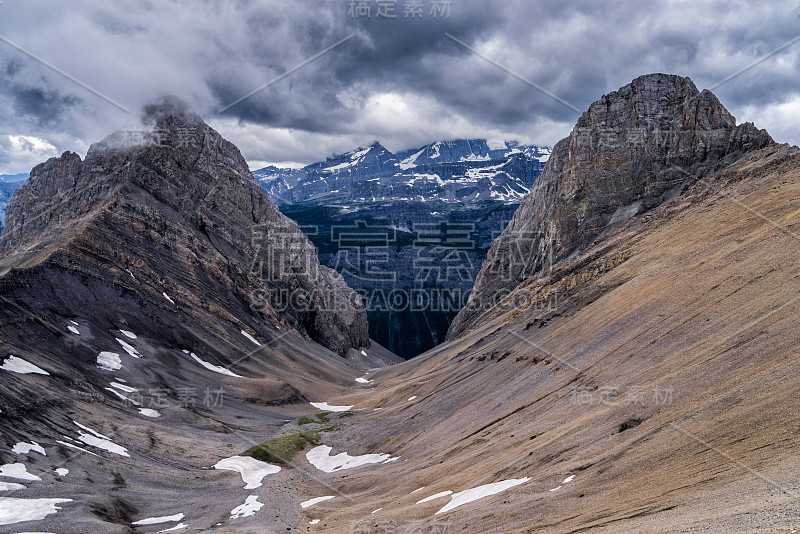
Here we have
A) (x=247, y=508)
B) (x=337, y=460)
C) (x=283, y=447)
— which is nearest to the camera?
(x=247, y=508)

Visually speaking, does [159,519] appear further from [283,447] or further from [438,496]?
[283,447]

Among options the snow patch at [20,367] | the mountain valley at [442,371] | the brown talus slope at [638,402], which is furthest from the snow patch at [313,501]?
the snow patch at [20,367]

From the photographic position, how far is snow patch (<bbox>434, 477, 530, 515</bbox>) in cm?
2572

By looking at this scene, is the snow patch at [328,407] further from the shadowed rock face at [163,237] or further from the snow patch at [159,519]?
the snow patch at [159,519]

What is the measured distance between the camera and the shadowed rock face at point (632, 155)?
92500mm

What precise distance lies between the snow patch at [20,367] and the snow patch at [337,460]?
1121 inches

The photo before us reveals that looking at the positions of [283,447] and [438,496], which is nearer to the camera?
[438,496]

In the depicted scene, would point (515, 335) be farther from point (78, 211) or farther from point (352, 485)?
point (78, 211)

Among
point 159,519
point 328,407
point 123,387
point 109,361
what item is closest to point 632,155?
point 328,407

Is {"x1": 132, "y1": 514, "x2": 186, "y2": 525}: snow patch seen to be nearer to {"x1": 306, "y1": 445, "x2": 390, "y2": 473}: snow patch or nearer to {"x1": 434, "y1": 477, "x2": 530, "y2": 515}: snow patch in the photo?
{"x1": 306, "y1": 445, "x2": 390, "y2": 473}: snow patch

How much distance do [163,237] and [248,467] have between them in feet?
216

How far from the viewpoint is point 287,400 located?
83.5 m

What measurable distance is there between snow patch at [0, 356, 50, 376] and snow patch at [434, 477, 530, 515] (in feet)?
145

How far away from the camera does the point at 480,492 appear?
1043 inches
